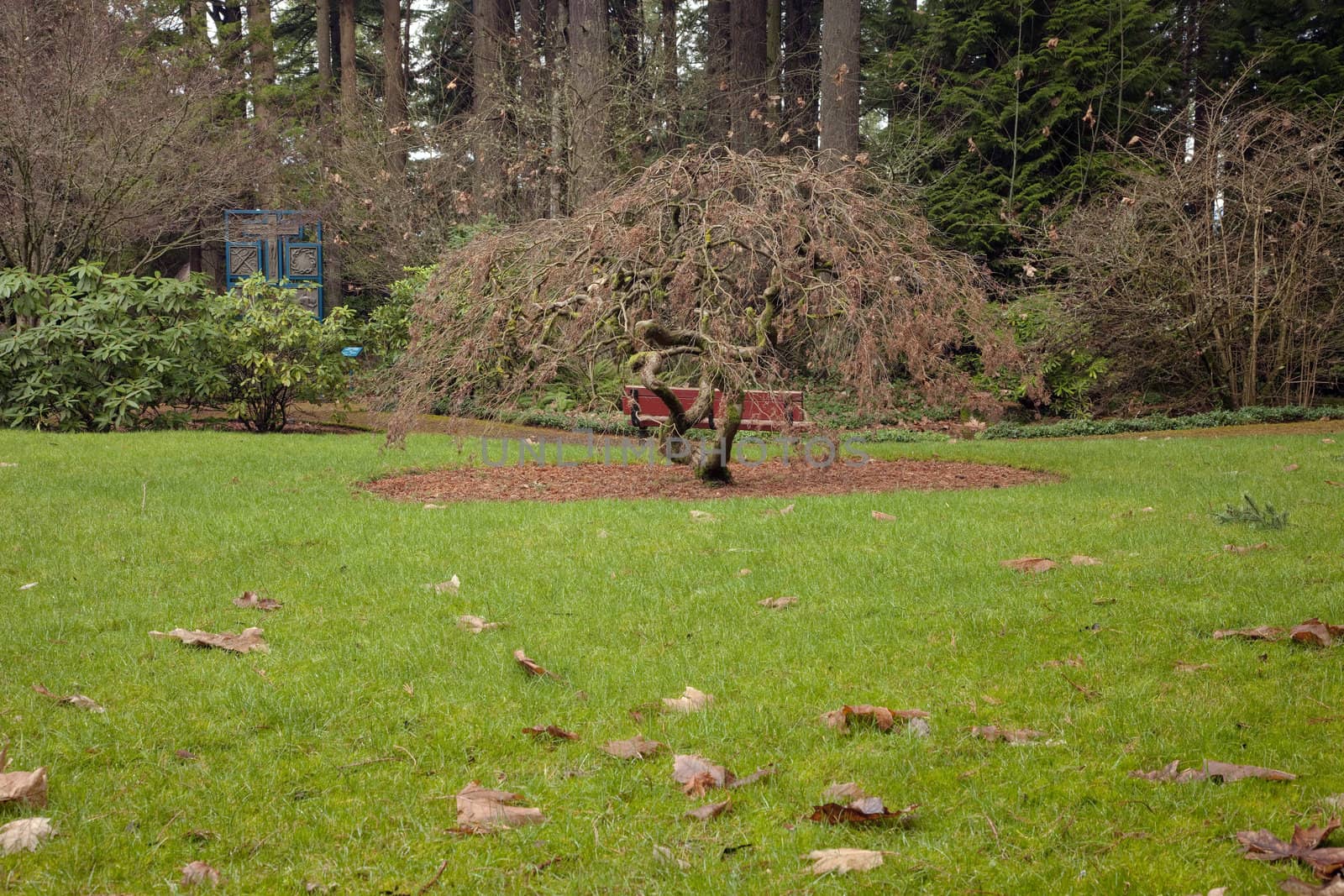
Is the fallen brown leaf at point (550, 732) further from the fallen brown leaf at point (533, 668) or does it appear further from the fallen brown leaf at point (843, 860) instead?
the fallen brown leaf at point (843, 860)

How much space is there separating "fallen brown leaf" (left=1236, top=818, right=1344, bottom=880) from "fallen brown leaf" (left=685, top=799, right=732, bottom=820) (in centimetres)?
125

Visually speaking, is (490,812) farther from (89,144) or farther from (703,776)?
(89,144)

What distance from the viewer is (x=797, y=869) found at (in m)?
2.58

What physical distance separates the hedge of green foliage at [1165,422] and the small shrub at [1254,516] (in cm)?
815

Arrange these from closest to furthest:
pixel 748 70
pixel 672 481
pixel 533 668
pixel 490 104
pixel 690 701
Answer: pixel 690 701 → pixel 533 668 → pixel 672 481 → pixel 490 104 → pixel 748 70

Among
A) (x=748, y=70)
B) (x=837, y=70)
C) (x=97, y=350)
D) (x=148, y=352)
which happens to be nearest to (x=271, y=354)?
(x=148, y=352)

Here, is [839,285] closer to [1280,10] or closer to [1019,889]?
[1019,889]

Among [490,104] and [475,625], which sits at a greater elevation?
[490,104]

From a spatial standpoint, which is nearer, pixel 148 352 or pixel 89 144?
pixel 148 352

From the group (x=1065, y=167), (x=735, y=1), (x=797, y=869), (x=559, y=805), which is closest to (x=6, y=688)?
(x=559, y=805)

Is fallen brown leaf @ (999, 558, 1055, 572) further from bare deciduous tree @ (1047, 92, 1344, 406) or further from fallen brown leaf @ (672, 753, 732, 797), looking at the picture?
bare deciduous tree @ (1047, 92, 1344, 406)

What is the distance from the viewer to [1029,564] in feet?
18.1

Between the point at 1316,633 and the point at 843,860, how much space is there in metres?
2.50

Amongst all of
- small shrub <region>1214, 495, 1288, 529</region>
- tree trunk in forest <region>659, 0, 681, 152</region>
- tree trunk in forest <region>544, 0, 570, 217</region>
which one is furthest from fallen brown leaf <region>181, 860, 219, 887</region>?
tree trunk in forest <region>659, 0, 681, 152</region>
